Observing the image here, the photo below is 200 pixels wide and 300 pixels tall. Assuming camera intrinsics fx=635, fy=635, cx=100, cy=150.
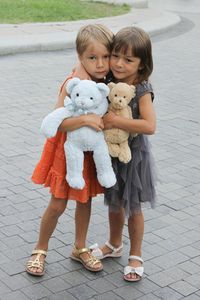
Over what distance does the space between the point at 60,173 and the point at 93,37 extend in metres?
0.79

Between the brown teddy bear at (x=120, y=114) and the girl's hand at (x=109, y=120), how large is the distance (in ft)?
0.09

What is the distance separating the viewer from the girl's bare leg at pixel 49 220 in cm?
375

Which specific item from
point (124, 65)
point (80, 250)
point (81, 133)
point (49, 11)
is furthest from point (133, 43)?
point (49, 11)

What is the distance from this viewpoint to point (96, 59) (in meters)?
3.50

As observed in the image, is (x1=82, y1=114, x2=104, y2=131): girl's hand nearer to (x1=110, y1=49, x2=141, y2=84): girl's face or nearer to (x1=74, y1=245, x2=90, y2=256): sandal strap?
(x1=110, y1=49, x2=141, y2=84): girl's face

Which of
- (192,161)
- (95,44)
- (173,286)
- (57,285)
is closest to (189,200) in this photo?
(192,161)

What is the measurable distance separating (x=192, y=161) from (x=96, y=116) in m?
2.65

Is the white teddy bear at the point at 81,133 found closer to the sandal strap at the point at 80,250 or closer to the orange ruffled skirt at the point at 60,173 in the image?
the orange ruffled skirt at the point at 60,173

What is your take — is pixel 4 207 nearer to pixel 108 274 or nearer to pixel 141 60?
pixel 108 274

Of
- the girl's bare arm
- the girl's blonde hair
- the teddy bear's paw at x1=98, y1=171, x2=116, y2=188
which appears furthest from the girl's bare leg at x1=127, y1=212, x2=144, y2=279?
the girl's blonde hair

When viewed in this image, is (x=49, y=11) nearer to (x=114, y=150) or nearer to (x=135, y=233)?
(x=135, y=233)

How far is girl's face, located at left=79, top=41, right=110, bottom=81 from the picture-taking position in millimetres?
3463

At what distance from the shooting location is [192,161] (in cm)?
600

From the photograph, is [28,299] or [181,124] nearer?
[28,299]
